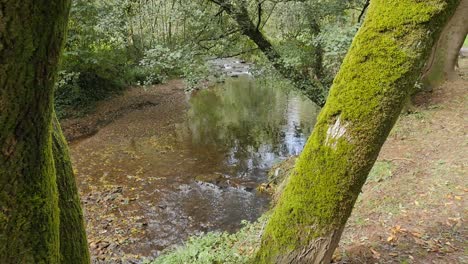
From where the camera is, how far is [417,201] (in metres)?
4.61

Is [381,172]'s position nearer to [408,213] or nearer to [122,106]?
[408,213]

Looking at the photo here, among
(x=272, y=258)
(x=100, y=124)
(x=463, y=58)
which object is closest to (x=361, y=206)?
(x=272, y=258)

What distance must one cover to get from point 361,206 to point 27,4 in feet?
15.5

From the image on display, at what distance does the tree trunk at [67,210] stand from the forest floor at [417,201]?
2.39 m

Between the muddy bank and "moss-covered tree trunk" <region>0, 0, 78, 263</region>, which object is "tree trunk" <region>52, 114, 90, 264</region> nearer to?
"moss-covered tree trunk" <region>0, 0, 78, 263</region>

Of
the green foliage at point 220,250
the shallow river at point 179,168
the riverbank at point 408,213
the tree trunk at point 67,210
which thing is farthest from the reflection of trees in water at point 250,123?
the tree trunk at point 67,210

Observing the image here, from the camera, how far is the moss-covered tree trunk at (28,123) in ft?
4.18

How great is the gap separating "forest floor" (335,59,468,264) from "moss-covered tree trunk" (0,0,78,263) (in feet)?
9.10

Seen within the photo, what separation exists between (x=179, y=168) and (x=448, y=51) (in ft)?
25.8

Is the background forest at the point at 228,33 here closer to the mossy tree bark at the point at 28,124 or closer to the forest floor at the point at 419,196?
the forest floor at the point at 419,196

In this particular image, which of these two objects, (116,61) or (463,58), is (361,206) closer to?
(116,61)

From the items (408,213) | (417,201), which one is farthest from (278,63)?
(408,213)

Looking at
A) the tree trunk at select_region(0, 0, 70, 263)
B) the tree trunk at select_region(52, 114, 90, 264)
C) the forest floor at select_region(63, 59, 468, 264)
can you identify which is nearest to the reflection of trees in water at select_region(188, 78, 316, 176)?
the forest floor at select_region(63, 59, 468, 264)

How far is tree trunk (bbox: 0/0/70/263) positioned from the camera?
50.2 inches
